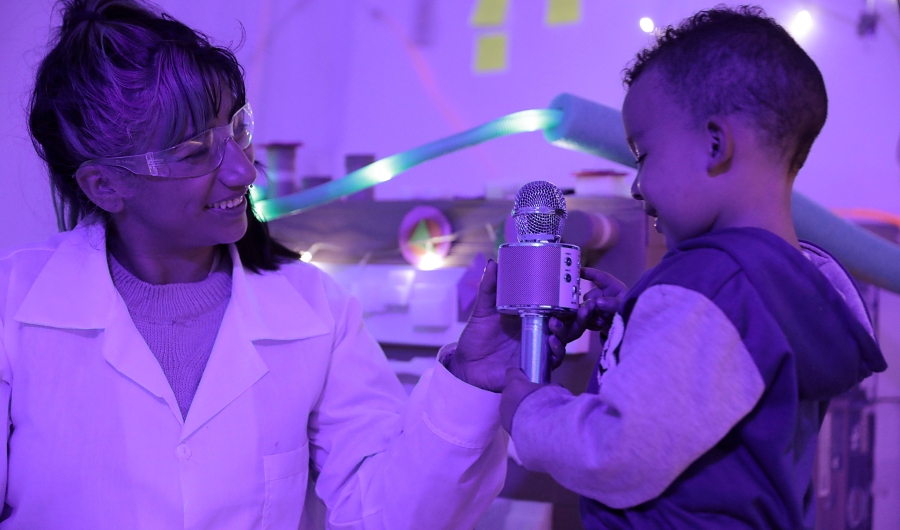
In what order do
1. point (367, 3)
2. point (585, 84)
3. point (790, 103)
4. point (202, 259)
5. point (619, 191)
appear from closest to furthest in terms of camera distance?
point (790, 103) < point (202, 259) < point (619, 191) < point (585, 84) < point (367, 3)

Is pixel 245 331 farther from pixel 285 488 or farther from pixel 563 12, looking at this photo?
pixel 563 12

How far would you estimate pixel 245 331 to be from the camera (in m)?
1.04

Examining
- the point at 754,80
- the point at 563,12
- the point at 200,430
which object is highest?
the point at 563,12

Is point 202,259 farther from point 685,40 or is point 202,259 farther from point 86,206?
point 685,40

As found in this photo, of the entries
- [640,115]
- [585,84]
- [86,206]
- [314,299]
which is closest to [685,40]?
[640,115]

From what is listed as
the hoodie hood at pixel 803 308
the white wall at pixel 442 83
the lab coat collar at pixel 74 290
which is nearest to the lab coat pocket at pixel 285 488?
the lab coat collar at pixel 74 290

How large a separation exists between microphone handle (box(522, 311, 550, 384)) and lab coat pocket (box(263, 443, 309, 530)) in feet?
1.52

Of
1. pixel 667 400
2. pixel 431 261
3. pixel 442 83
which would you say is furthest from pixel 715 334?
pixel 442 83

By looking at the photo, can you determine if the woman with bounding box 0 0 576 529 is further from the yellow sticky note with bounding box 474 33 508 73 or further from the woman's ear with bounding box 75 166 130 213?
the yellow sticky note with bounding box 474 33 508 73

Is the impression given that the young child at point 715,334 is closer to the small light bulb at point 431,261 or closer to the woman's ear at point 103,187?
the woman's ear at point 103,187

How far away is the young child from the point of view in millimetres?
586

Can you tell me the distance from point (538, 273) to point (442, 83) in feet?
4.76

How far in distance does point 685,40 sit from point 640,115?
0.08 metres

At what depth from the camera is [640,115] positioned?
72 cm
